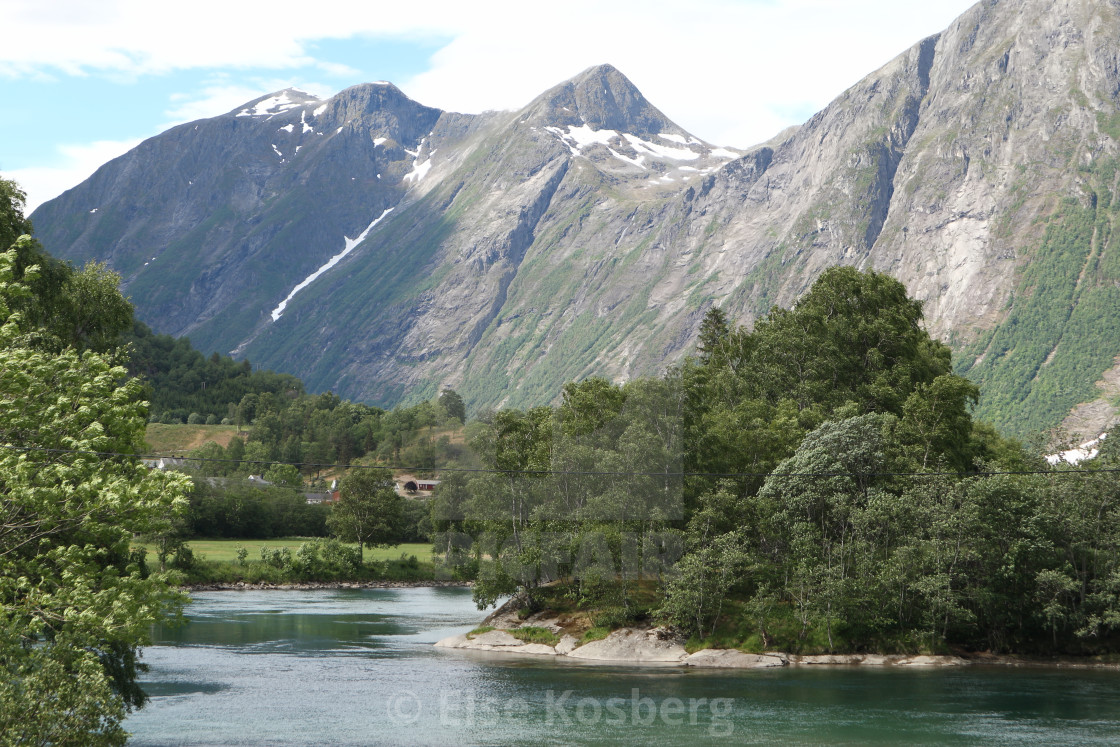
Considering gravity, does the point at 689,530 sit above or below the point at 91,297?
below

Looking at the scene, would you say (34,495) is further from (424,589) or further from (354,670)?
(424,589)

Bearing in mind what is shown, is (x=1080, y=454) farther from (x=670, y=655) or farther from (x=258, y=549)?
(x=258, y=549)

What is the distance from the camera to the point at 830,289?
88.1 m

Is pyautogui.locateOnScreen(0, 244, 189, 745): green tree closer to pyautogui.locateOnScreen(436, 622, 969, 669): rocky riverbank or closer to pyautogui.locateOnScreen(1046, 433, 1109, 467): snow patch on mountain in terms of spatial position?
pyautogui.locateOnScreen(436, 622, 969, 669): rocky riverbank

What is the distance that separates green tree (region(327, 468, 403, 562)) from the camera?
135 metres

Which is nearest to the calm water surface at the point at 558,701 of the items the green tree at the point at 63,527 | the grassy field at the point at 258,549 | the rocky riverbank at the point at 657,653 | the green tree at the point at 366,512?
the rocky riverbank at the point at 657,653

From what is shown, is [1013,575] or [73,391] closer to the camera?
[73,391]

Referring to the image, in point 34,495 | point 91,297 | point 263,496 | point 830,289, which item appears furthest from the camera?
point 263,496

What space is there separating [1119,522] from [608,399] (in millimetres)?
36081

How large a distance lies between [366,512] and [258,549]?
51.8ft

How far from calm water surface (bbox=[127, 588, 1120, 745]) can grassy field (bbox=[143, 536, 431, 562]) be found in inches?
2155

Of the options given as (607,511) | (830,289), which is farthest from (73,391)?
(830,289)

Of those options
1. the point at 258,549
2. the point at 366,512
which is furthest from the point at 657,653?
the point at 258,549

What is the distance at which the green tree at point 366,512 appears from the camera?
135 metres
